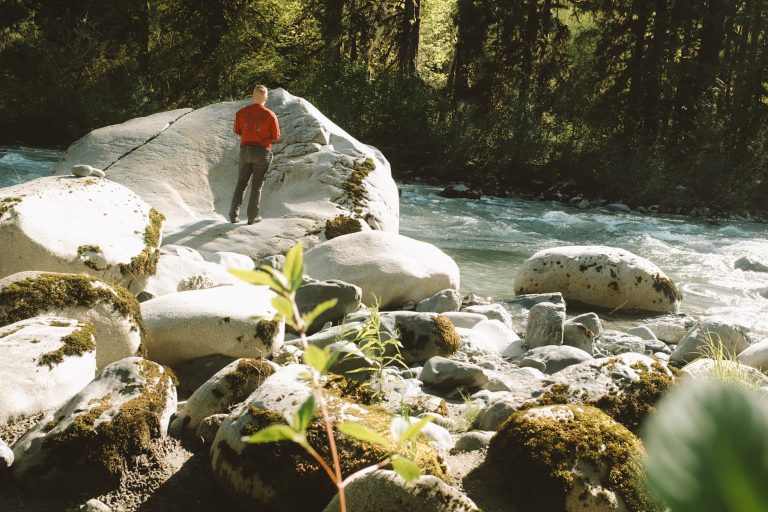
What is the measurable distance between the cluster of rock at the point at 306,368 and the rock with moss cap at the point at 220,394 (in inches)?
0.4

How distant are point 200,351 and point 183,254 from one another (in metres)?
2.61

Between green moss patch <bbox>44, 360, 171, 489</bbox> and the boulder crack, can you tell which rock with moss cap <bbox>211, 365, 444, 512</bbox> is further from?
the boulder crack

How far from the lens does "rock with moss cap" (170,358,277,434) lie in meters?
3.85

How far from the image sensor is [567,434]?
11.1ft

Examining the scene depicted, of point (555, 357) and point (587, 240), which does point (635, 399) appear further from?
point (587, 240)

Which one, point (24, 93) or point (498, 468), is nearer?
point (498, 468)

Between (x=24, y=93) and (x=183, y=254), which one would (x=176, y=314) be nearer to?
(x=183, y=254)

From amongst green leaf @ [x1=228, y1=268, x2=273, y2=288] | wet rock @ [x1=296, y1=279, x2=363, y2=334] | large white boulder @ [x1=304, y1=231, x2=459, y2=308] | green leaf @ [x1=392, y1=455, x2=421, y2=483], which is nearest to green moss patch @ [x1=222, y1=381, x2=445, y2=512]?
green leaf @ [x1=392, y1=455, x2=421, y2=483]

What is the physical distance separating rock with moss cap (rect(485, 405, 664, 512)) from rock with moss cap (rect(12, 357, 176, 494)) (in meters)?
1.64

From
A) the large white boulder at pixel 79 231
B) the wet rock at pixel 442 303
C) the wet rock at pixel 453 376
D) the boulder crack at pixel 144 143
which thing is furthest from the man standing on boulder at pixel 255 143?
the wet rock at pixel 453 376

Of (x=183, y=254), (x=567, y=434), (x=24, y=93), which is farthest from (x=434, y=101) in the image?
(x=567, y=434)

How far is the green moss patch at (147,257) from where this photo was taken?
21.1ft

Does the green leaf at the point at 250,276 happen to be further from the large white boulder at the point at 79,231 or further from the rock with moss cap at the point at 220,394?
the large white boulder at the point at 79,231

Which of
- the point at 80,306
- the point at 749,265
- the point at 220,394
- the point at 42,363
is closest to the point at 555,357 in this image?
the point at 220,394
